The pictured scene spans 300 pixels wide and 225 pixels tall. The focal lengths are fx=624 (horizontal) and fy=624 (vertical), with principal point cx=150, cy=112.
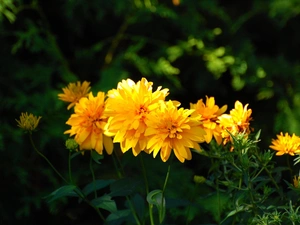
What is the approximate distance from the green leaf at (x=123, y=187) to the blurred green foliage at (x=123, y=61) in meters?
0.83

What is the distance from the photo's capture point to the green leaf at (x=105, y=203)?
130cm

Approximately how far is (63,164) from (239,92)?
856mm

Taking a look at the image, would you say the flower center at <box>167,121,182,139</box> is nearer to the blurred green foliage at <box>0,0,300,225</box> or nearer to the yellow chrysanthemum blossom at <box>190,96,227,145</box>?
the yellow chrysanthemum blossom at <box>190,96,227,145</box>

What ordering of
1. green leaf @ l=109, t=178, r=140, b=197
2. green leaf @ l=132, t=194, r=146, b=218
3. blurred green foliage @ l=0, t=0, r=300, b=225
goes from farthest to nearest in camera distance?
blurred green foliage @ l=0, t=0, r=300, b=225, green leaf @ l=132, t=194, r=146, b=218, green leaf @ l=109, t=178, r=140, b=197

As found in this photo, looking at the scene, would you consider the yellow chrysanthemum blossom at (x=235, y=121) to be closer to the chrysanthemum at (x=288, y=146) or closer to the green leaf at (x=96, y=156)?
the chrysanthemum at (x=288, y=146)

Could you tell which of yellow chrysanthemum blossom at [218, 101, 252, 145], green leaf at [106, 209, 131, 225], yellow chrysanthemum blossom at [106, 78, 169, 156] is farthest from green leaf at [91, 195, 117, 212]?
yellow chrysanthemum blossom at [218, 101, 252, 145]

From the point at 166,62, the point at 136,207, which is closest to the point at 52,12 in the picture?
the point at 166,62

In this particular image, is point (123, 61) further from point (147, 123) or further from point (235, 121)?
point (147, 123)

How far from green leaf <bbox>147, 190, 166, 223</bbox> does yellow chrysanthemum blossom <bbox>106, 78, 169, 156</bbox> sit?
101mm

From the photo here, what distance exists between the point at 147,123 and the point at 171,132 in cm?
5

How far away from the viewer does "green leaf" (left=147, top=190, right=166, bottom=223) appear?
4.02 feet

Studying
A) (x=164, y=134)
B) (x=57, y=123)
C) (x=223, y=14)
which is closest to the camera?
(x=164, y=134)

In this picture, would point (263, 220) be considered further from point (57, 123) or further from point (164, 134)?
point (57, 123)

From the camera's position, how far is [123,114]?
119 centimetres
